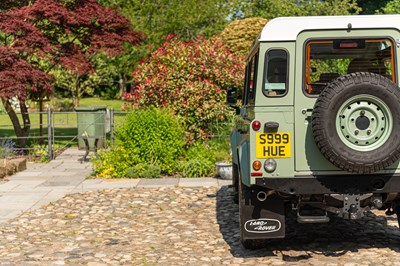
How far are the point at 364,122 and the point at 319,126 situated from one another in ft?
1.44

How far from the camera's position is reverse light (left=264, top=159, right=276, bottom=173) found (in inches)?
248

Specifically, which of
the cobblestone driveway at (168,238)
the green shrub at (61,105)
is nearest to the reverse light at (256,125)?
the cobblestone driveway at (168,238)

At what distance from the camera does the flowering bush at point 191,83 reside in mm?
16000

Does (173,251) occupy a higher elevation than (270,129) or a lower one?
lower

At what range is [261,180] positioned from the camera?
250 inches

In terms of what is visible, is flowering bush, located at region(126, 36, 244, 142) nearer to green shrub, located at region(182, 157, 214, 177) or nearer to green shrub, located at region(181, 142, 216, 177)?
green shrub, located at region(181, 142, 216, 177)

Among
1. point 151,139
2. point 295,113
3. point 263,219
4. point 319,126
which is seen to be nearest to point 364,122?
point 319,126

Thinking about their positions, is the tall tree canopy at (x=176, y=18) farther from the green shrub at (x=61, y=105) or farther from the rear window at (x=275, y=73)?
the rear window at (x=275, y=73)

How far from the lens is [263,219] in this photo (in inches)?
262

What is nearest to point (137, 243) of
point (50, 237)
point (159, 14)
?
point (50, 237)

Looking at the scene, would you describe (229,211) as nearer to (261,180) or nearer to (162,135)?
(261,180)

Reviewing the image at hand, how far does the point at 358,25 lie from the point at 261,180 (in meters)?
1.93

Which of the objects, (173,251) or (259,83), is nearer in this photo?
(259,83)

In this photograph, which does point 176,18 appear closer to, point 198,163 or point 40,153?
point 40,153
